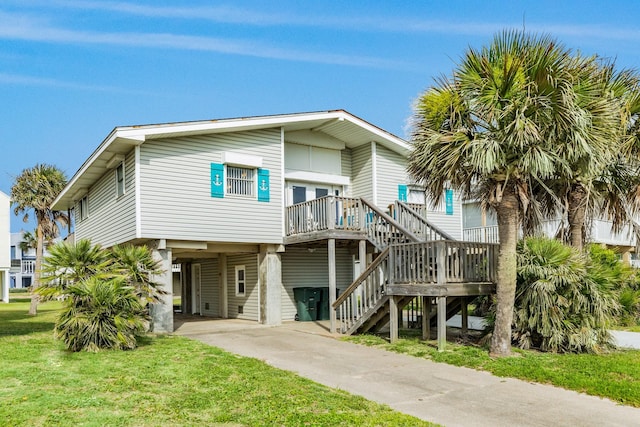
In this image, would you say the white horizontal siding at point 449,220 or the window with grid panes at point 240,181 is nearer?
the window with grid panes at point 240,181

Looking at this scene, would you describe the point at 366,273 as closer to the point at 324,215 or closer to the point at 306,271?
the point at 324,215

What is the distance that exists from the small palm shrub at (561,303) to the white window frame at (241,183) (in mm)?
Answer: 8602

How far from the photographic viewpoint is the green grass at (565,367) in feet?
26.2

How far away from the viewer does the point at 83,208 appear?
73.3 feet

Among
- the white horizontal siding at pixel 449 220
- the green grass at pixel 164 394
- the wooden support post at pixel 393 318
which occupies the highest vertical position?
the white horizontal siding at pixel 449 220

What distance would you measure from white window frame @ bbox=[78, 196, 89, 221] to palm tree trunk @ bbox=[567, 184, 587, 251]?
1738cm

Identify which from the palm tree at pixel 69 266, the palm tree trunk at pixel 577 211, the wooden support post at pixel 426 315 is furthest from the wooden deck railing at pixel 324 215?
the palm tree at pixel 69 266

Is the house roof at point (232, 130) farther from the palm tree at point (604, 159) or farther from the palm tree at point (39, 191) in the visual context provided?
the palm tree at point (39, 191)

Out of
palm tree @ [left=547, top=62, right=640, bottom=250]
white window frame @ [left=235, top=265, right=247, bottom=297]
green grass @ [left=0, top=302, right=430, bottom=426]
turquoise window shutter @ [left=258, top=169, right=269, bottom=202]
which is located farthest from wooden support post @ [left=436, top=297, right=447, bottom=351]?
white window frame @ [left=235, top=265, right=247, bottom=297]

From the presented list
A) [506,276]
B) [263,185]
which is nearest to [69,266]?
[263,185]

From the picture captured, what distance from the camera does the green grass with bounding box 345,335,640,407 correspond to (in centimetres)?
798

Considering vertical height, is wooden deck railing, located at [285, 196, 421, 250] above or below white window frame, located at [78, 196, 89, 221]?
below

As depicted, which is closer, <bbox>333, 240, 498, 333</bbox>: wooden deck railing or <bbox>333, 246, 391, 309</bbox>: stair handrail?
<bbox>333, 240, 498, 333</bbox>: wooden deck railing

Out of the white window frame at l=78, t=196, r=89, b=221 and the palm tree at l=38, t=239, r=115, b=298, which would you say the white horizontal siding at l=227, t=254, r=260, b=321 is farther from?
the palm tree at l=38, t=239, r=115, b=298
